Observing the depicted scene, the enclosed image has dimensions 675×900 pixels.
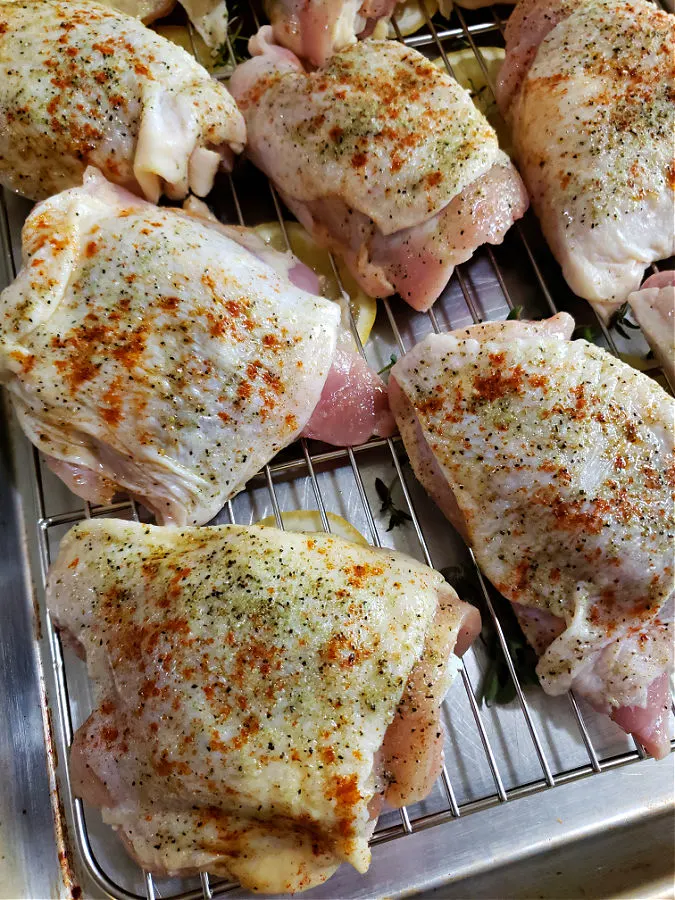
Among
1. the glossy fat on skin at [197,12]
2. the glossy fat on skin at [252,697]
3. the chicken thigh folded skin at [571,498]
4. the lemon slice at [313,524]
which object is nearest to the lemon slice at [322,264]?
the chicken thigh folded skin at [571,498]

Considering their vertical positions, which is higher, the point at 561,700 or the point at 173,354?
the point at 173,354

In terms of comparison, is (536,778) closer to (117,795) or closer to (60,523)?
(117,795)

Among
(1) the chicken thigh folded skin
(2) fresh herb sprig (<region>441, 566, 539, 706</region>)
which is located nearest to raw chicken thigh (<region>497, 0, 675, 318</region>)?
(1) the chicken thigh folded skin

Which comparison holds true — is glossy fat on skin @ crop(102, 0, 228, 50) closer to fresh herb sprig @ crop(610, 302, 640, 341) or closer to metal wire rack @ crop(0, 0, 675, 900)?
metal wire rack @ crop(0, 0, 675, 900)

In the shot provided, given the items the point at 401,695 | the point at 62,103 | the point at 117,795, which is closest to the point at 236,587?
the point at 401,695

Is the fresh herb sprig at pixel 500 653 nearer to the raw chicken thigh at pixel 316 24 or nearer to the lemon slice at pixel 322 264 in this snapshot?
the lemon slice at pixel 322 264
